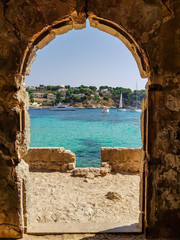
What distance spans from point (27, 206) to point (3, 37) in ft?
7.40

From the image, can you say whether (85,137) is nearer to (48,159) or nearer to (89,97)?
(48,159)

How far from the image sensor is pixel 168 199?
209 centimetres

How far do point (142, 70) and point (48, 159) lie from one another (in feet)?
15.2

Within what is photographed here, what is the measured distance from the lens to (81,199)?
380 cm

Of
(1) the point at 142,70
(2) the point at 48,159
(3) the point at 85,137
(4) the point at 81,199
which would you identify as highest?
(1) the point at 142,70

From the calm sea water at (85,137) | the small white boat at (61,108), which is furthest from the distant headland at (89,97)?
the calm sea water at (85,137)

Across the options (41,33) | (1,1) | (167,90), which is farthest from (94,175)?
(1,1)

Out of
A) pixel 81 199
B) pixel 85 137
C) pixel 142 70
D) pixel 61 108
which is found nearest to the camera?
pixel 142 70

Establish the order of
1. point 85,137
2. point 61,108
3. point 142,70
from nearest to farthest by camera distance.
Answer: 1. point 142,70
2. point 85,137
3. point 61,108

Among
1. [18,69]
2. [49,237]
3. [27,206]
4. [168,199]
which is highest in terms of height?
[18,69]

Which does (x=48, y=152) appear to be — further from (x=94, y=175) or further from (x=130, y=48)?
(x=130, y=48)

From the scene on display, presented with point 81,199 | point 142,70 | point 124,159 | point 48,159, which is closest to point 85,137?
point 48,159

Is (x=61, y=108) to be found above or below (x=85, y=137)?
above

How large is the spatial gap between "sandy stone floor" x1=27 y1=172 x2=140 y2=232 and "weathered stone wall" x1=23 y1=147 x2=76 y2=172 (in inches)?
→ 13.4
